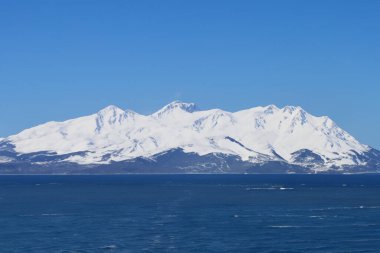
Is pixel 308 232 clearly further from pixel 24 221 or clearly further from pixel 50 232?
pixel 24 221

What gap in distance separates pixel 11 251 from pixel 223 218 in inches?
2522

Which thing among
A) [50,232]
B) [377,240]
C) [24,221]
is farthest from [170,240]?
[24,221]

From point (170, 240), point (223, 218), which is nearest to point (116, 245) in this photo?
point (170, 240)

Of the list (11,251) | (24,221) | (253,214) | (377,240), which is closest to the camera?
(11,251)

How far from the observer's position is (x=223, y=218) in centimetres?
18312

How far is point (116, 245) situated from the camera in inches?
5364

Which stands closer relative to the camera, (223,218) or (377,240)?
(377,240)

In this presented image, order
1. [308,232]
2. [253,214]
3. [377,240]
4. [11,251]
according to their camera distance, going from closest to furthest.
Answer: [11,251], [377,240], [308,232], [253,214]

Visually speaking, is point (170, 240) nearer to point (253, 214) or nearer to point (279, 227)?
point (279, 227)

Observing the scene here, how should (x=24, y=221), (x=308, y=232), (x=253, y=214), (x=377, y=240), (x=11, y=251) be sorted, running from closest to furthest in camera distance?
(x=11, y=251), (x=377, y=240), (x=308, y=232), (x=24, y=221), (x=253, y=214)

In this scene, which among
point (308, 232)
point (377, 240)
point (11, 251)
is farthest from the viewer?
point (308, 232)

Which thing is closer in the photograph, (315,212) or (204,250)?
(204,250)

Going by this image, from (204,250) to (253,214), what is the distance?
205ft

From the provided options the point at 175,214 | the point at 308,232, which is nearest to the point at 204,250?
the point at 308,232
